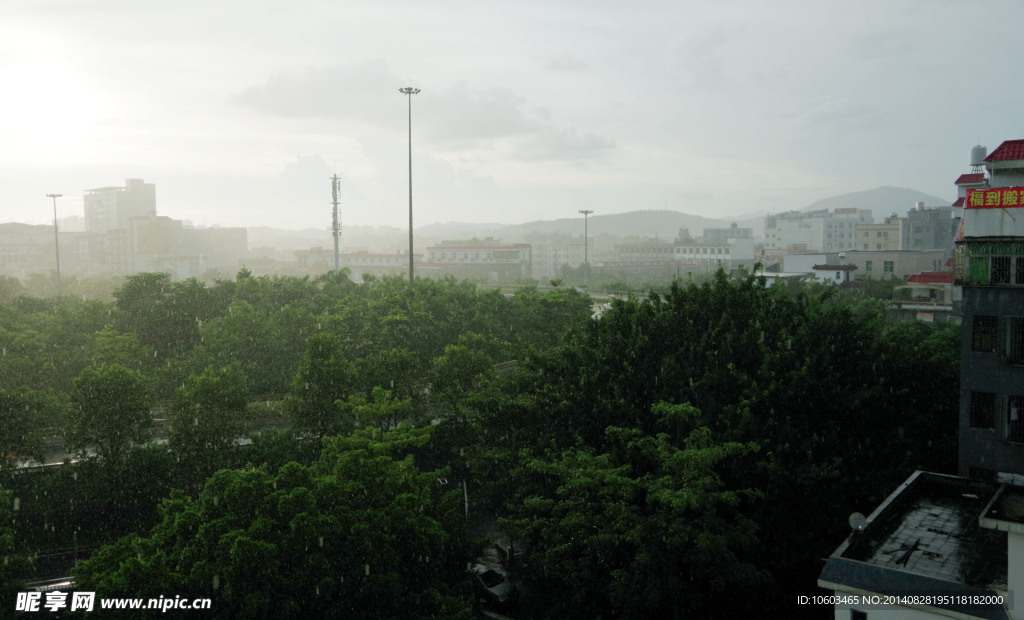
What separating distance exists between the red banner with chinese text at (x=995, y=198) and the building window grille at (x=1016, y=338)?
187 centimetres

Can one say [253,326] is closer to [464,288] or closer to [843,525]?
[464,288]

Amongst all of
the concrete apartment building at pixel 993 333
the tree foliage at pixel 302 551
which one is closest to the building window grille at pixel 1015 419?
the concrete apartment building at pixel 993 333

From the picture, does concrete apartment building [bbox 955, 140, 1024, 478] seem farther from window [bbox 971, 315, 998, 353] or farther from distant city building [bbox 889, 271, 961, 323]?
distant city building [bbox 889, 271, 961, 323]

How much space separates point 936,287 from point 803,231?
85736 mm

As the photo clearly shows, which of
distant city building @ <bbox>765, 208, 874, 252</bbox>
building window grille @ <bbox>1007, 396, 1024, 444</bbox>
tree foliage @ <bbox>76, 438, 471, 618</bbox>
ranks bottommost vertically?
tree foliage @ <bbox>76, 438, 471, 618</bbox>

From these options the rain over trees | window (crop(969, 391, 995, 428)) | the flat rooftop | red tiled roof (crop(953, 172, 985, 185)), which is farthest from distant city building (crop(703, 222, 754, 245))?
the flat rooftop

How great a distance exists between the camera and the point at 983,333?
39.8ft

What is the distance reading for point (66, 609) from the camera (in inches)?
417

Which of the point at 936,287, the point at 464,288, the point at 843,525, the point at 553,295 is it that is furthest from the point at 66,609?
the point at 936,287

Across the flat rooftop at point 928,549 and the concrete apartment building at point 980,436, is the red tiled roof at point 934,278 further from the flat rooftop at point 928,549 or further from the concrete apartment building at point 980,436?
the flat rooftop at point 928,549

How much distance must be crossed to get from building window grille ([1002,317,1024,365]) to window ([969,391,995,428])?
76 cm

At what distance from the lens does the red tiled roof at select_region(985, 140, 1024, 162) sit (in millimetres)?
12969

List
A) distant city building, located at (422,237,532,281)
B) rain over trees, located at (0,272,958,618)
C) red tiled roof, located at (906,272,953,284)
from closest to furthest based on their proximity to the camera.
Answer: rain over trees, located at (0,272,958,618) < red tiled roof, located at (906,272,953,284) < distant city building, located at (422,237,532,281)

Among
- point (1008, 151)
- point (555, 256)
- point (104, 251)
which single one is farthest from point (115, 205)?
point (1008, 151)
